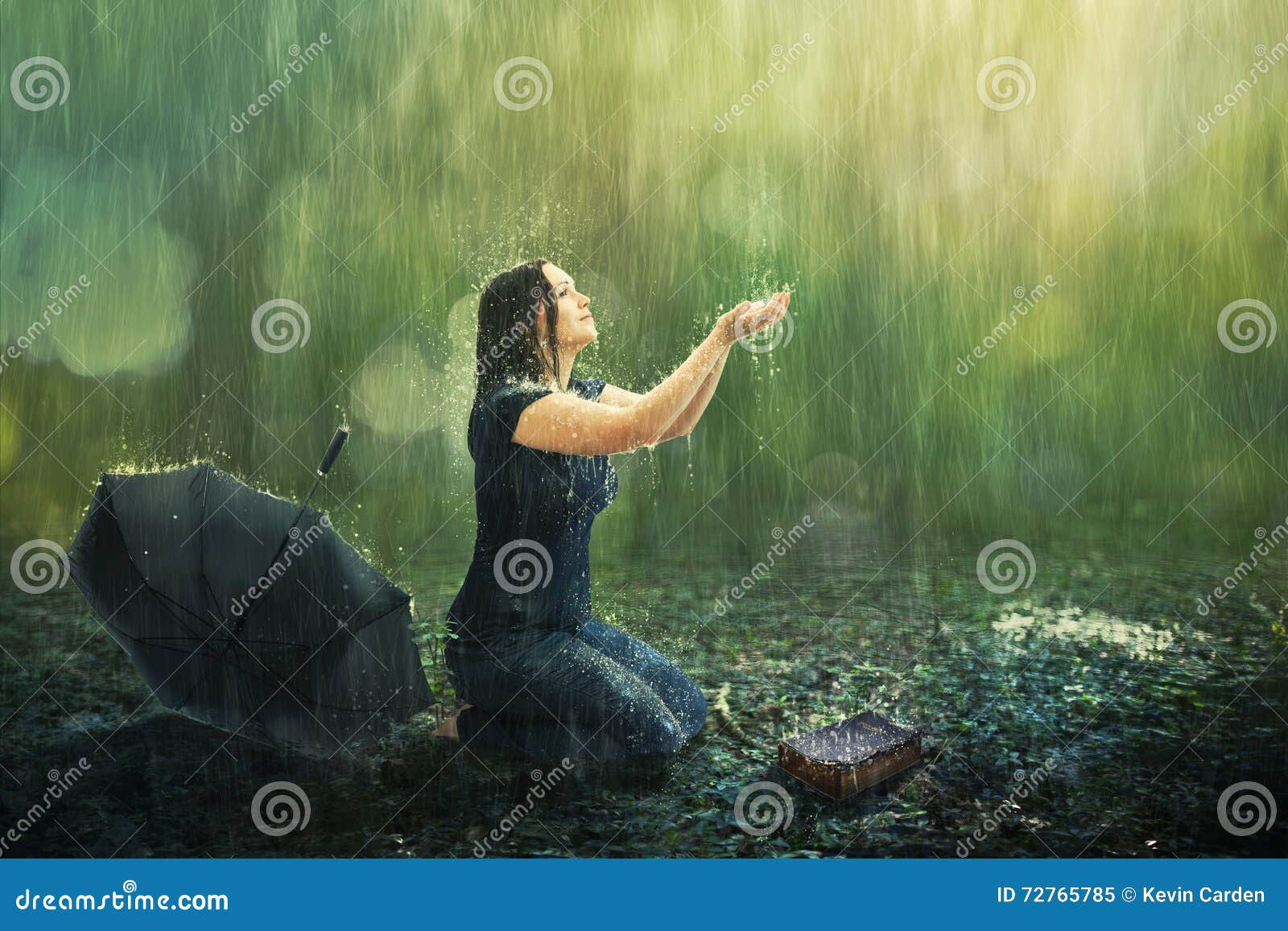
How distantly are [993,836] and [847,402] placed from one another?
218 inches

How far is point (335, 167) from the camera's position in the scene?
7.39 m

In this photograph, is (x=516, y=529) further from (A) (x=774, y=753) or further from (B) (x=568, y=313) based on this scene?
(A) (x=774, y=753)

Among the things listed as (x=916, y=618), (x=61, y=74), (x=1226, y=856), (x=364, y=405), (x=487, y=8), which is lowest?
(x=1226, y=856)

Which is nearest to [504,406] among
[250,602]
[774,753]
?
[250,602]

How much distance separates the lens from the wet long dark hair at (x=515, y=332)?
15.0 ft

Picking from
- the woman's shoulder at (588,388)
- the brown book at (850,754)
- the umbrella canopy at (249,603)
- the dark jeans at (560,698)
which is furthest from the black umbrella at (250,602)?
the brown book at (850,754)

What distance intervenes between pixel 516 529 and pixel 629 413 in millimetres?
771

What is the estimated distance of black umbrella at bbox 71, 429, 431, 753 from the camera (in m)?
4.76

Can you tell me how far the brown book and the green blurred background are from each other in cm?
261

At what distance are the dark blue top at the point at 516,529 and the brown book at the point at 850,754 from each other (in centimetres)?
134

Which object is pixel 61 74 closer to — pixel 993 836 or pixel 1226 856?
pixel 993 836

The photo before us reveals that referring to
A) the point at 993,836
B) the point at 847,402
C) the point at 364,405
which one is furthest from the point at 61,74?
the point at 993,836

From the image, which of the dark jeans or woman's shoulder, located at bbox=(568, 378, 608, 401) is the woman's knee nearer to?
the dark jeans

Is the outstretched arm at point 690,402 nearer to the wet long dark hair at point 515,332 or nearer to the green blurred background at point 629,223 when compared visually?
the wet long dark hair at point 515,332
